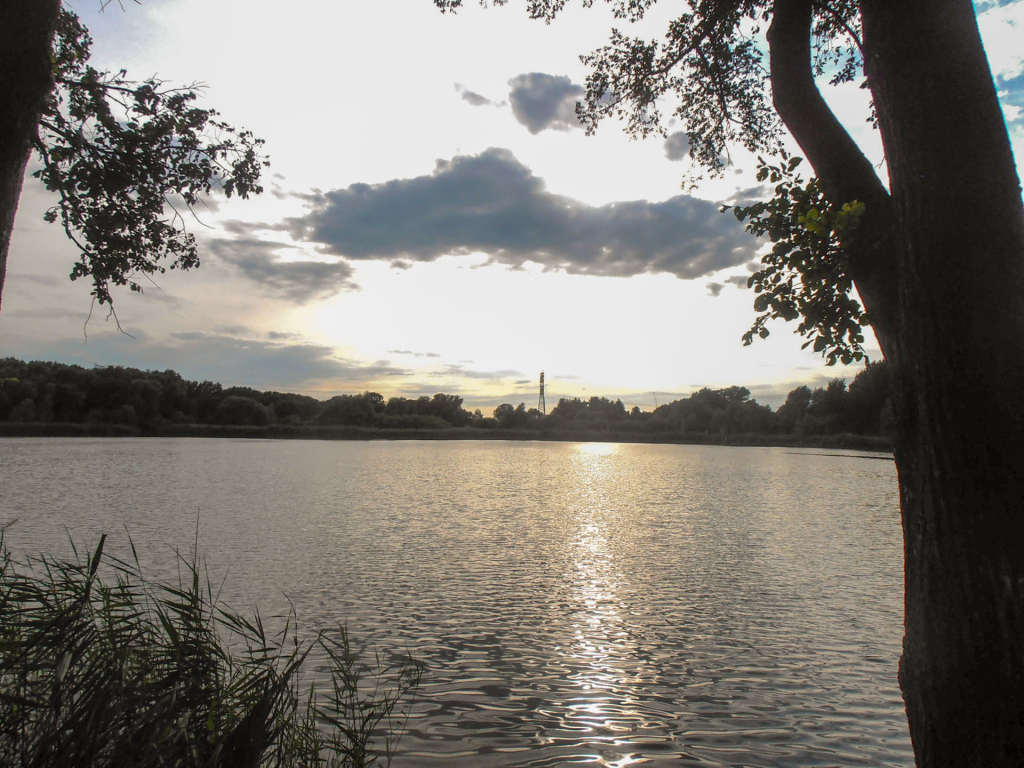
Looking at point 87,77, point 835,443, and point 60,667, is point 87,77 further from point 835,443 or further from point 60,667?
point 835,443

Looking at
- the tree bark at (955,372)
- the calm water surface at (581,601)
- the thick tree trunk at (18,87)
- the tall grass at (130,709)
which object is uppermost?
the thick tree trunk at (18,87)

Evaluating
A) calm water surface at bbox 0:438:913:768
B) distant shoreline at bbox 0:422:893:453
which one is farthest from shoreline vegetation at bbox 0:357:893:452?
calm water surface at bbox 0:438:913:768

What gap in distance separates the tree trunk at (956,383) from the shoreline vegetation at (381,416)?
66.9m

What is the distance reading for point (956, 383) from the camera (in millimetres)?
2891

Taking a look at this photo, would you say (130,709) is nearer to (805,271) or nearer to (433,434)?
(805,271)

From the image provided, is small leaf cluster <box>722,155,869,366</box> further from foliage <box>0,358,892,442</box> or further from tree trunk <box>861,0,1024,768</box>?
foliage <box>0,358,892,442</box>

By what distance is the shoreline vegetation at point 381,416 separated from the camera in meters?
80.1

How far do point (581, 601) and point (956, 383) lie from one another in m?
7.07

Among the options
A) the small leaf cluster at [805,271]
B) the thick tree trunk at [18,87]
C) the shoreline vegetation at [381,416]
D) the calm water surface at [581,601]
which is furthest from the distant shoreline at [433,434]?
the thick tree trunk at [18,87]

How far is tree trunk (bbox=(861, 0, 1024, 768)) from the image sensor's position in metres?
2.80

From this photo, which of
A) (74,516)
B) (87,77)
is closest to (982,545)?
(87,77)

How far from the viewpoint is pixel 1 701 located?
10.2 ft

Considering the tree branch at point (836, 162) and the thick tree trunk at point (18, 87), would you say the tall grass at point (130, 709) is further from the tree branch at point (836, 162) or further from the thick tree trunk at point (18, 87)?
the tree branch at point (836, 162)

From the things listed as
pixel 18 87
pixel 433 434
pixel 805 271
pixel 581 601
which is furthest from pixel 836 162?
pixel 433 434
